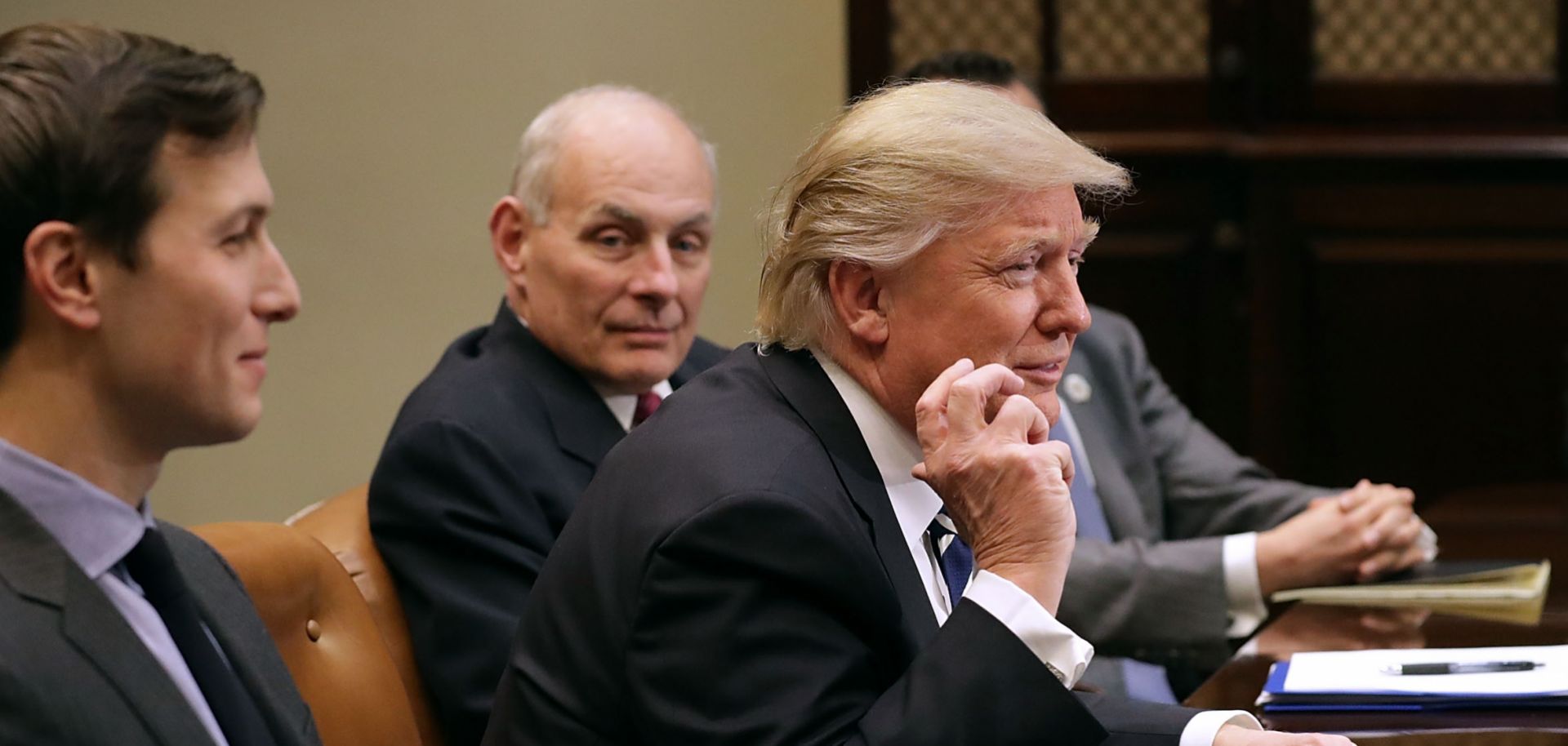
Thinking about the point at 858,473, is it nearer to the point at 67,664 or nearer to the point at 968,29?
the point at 67,664

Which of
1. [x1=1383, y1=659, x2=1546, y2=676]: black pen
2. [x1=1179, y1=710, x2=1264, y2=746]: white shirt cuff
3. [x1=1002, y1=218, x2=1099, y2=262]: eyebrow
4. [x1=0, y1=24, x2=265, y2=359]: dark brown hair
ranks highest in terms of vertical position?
[x1=0, y1=24, x2=265, y2=359]: dark brown hair

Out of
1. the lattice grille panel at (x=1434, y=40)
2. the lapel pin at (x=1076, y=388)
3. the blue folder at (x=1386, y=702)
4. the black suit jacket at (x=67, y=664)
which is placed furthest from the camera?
the lattice grille panel at (x=1434, y=40)

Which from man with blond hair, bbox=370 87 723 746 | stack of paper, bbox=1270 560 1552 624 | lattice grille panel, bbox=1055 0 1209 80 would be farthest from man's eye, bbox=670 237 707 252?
lattice grille panel, bbox=1055 0 1209 80

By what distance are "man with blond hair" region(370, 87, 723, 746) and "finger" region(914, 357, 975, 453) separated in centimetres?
72

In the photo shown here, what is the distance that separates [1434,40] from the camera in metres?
4.30

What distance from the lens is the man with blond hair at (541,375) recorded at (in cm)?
200

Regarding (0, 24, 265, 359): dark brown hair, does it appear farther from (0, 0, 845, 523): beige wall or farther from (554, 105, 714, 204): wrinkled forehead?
(0, 0, 845, 523): beige wall

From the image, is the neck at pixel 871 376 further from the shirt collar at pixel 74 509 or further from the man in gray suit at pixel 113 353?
the shirt collar at pixel 74 509

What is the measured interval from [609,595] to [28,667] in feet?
1.38

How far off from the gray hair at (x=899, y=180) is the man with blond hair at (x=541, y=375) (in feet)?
1.94

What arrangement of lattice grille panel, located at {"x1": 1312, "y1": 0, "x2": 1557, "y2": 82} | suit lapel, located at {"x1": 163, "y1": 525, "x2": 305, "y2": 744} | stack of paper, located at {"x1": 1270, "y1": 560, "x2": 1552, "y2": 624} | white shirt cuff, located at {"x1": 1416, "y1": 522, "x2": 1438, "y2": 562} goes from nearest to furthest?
suit lapel, located at {"x1": 163, "y1": 525, "x2": 305, "y2": 744} → stack of paper, located at {"x1": 1270, "y1": 560, "x2": 1552, "y2": 624} → white shirt cuff, located at {"x1": 1416, "y1": 522, "x2": 1438, "y2": 562} → lattice grille panel, located at {"x1": 1312, "y1": 0, "x2": 1557, "y2": 82}

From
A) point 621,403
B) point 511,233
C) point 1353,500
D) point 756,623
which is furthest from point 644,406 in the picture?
point 756,623

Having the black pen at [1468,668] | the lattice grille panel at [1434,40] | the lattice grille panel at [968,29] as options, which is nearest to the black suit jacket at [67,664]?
the black pen at [1468,668]

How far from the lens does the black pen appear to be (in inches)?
67.8
